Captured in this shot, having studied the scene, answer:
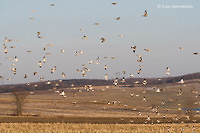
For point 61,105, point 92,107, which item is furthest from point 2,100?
point 92,107

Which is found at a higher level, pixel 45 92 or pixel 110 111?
pixel 45 92

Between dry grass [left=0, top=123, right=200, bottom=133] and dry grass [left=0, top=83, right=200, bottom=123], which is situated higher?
dry grass [left=0, top=83, right=200, bottom=123]

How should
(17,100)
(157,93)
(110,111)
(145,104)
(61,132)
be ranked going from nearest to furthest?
(61,132) < (17,100) < (110,111) < (145,104) < (157,93)

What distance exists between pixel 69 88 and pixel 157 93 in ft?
89.8

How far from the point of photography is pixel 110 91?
132 m

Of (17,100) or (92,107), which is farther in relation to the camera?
(92,107)

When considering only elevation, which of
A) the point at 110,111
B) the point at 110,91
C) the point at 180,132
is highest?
the point at 110,91

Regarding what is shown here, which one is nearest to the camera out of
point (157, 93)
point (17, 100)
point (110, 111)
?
point (17, 100)

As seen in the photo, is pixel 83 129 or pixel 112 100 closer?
pixel 83 129

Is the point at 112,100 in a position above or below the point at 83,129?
above

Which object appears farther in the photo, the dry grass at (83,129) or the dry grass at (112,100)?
the dry grass at (112,100)

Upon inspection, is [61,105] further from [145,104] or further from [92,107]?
[145,104]

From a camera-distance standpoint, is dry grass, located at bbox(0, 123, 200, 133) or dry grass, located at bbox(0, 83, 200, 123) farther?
dry grass, located at bbox(0, 83, 200, 123)

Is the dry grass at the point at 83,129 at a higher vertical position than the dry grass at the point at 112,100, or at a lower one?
lower
